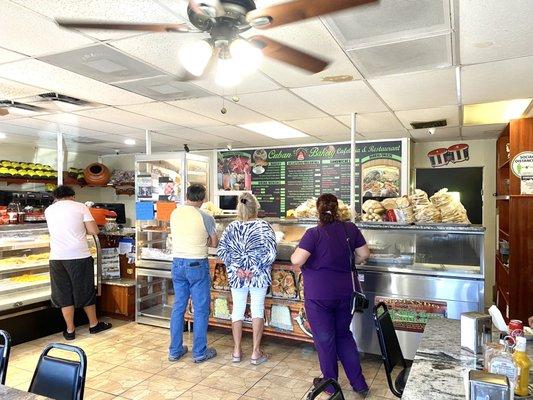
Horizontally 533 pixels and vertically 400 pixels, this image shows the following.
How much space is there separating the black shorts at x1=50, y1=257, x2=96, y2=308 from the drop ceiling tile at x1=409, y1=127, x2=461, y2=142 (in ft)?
15.3

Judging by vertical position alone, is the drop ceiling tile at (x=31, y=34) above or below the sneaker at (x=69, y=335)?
above

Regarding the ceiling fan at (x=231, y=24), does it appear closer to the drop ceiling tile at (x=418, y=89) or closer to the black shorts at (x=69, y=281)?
the drop ceiling tile at (x=418, y=89)

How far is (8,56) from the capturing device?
2.85m

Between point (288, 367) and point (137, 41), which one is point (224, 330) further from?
point (137, 41)

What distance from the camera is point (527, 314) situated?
15.8 feet

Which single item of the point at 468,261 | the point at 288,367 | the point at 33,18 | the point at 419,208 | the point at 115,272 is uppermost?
the point at 33,18

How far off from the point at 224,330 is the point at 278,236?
4.54 feet

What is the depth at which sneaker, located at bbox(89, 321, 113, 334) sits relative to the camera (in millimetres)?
4711

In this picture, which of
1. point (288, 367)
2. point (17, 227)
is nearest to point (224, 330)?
point (288, 367)

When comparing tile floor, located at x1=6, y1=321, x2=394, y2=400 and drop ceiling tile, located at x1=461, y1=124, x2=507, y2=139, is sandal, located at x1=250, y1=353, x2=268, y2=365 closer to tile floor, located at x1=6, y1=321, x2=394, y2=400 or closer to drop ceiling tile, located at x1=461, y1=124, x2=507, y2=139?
tile floor, located at x1=6, y1=321, x2=394, y2=400

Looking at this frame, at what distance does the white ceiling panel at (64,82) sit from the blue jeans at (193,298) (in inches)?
66.8

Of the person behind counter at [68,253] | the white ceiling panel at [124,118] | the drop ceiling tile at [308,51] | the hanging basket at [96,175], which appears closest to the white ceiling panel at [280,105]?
the drop ceiling tile at [308,51]

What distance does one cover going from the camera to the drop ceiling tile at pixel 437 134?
5.67 m

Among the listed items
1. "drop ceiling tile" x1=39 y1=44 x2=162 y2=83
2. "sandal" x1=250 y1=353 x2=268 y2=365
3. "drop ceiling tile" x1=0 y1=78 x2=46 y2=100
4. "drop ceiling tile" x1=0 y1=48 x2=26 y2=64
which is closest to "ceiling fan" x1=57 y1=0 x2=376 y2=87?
"drop ceiling tile" x1=39 y1=44 x2=162 y2=83
